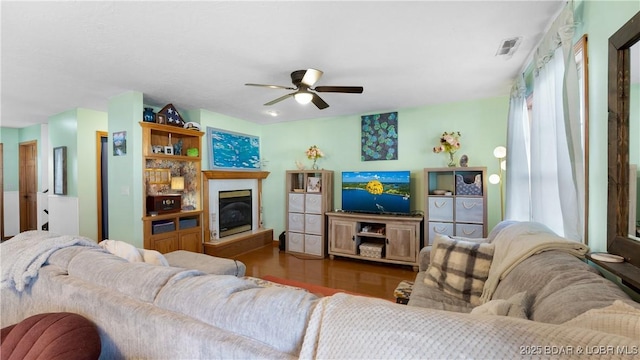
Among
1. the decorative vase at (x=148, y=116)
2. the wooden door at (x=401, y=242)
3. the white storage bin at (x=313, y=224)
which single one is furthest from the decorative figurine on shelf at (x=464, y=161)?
the decorative vase at (x=148, y=116)

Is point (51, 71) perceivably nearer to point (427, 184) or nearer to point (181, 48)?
point (181, 48)

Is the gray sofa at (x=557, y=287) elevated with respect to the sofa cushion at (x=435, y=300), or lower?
elevated

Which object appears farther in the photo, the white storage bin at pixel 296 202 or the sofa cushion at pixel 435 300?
the white storage bin at pixel 296 202

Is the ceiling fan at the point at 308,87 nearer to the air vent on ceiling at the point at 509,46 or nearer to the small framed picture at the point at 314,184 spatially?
the air vent on ceiling at the point at 509,46

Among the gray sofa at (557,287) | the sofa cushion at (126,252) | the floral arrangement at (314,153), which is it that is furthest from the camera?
the floral arrangement at (314,153)

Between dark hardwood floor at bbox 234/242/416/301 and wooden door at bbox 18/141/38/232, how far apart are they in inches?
186

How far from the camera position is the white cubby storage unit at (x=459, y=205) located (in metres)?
3.29

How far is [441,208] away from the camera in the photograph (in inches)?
137

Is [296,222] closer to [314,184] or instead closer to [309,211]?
[309,211]

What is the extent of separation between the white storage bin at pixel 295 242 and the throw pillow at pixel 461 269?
258 centimetres

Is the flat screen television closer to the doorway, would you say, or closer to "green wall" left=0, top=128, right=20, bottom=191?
the doorway

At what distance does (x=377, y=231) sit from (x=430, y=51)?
8.48ft

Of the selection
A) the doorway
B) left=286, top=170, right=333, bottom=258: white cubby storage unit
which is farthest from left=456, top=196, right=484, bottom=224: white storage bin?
the doorway

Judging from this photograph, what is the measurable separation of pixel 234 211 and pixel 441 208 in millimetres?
3409
